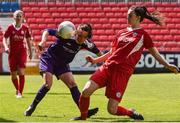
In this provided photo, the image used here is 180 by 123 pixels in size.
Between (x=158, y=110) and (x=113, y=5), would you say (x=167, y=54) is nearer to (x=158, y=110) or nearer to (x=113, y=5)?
(x=113, y=5)

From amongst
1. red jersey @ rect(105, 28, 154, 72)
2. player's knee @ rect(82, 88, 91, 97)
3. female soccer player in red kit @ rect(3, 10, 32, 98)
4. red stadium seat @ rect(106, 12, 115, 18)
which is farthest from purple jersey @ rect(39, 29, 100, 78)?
red stadium seat @ rect(106, 12, 115, 18)

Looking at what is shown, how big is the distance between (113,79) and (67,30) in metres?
1.52

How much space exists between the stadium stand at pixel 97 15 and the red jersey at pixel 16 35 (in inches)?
726

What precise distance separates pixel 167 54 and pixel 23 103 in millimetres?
Result: 16348

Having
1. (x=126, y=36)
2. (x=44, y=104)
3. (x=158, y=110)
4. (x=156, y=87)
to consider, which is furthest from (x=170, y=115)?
(x=156, y=87)

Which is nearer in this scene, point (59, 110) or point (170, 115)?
point (170, 115)

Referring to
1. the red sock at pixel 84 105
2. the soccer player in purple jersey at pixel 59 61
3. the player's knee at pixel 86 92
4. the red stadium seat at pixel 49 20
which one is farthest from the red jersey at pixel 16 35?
the red stadium seat at pixel 49 20

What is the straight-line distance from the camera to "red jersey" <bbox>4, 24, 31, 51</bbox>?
48.6ft

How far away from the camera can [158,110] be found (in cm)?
1167

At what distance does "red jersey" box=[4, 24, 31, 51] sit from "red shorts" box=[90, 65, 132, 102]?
567cm

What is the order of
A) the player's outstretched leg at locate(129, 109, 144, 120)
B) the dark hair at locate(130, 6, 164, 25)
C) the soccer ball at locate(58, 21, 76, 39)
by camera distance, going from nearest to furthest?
the dark hair at locate(130, 6, 164, 25)
the player's outstretched leg at locate(129, 109, 144, 120)
the soccer ball at locate(58, 21, 76, 39)

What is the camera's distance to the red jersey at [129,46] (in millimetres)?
9461

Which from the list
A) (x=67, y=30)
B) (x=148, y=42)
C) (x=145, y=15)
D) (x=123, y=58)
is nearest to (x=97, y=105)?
(x=67, y=30)

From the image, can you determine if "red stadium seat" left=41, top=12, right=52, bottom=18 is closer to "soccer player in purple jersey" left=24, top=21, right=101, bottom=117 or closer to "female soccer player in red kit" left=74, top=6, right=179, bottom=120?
"soccer player in purple jersey" left=24, top=21, right=101, bottom=117
